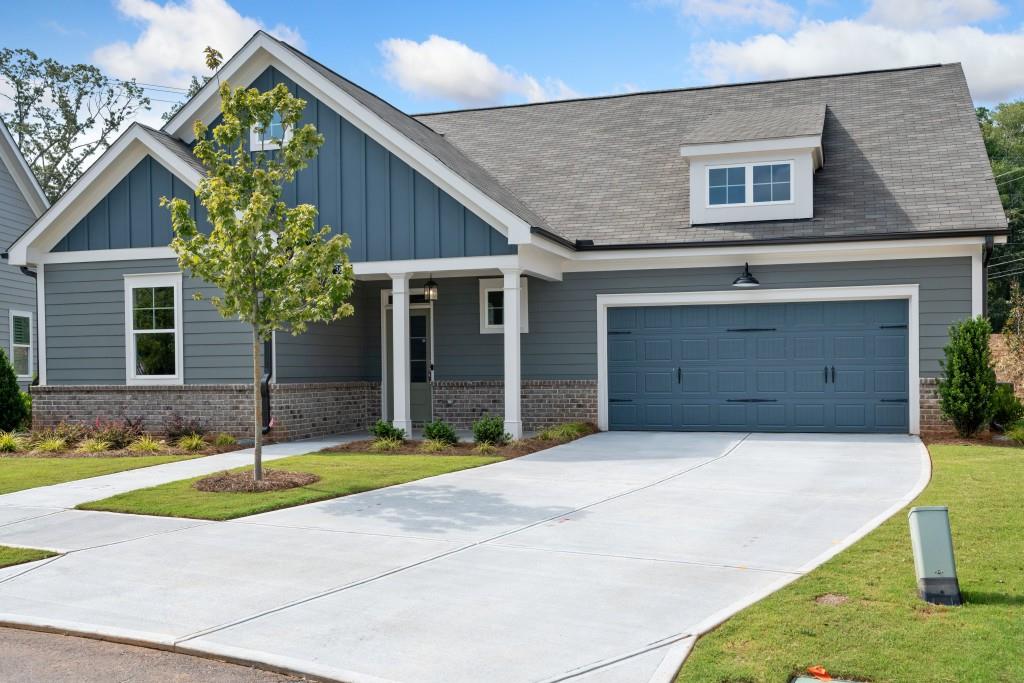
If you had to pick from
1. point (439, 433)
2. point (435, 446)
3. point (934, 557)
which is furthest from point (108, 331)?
point (934, 557)

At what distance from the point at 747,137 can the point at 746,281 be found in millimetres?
2669

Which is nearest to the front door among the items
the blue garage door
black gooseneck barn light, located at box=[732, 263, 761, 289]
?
the blue garage door

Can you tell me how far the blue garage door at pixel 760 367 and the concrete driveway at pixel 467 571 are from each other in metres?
4.56

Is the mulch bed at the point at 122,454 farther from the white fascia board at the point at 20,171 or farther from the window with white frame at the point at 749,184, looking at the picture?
the white fascia board at the point at 20,171

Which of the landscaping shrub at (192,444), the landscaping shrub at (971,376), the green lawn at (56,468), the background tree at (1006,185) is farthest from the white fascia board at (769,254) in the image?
the background tree at (1006,185)

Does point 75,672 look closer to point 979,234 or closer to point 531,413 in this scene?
point 531,413

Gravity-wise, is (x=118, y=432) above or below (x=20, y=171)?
below

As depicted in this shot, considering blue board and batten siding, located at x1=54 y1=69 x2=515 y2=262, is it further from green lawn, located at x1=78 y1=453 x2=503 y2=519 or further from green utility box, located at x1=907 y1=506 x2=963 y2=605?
green utility box, located at x1=907 y1=506 x2=963 y2=605

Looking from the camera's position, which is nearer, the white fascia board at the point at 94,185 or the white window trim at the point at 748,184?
the white fascia board at the point at 94,185

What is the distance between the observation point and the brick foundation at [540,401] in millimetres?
16609

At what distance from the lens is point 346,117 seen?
51.1 feet

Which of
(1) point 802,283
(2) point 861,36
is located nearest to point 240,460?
(1) point 802,283

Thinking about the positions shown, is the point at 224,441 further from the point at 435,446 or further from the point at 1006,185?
the point at 1006,185

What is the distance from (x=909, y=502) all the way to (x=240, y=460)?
880 centimetres
